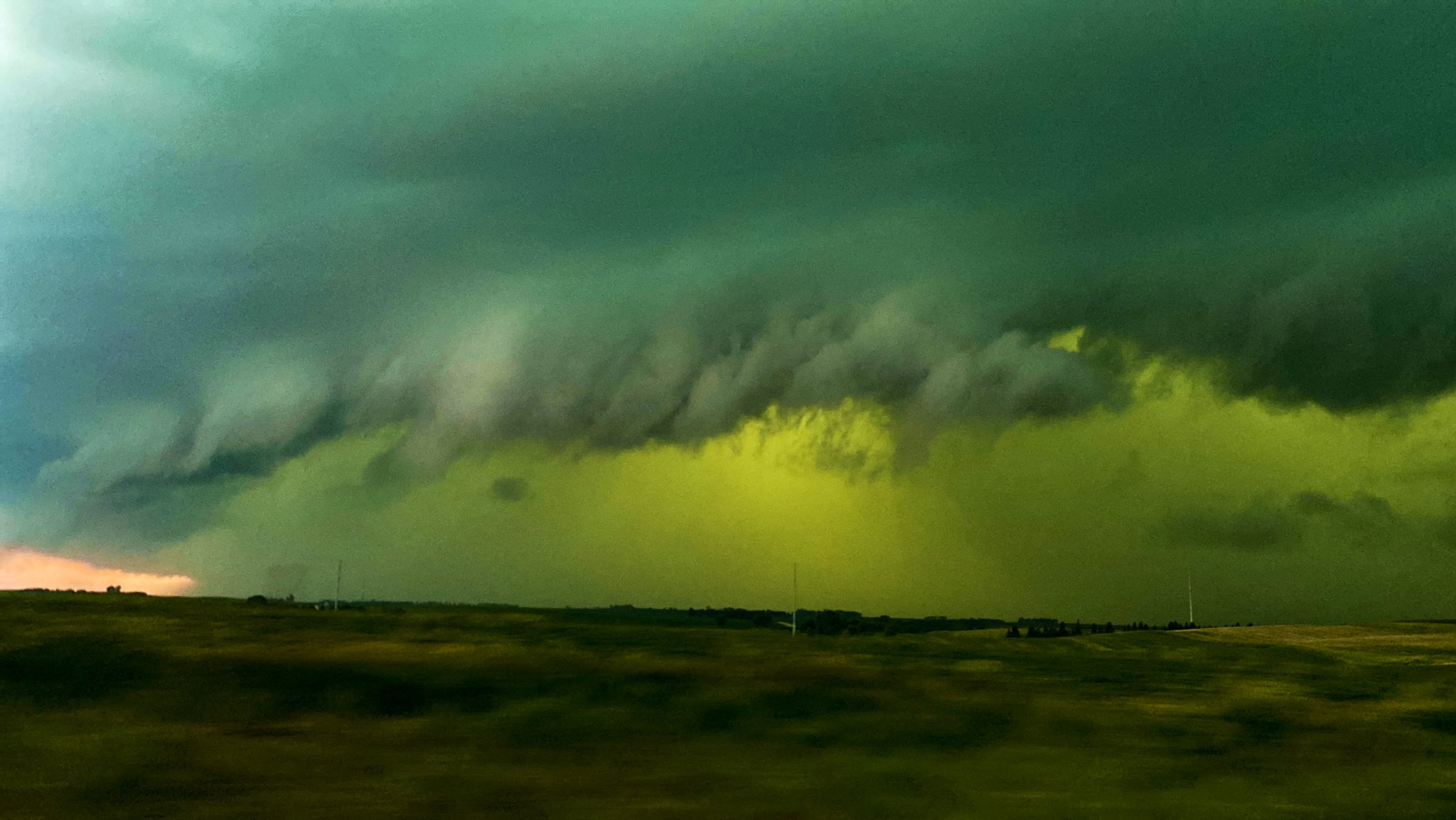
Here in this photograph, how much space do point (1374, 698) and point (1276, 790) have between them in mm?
14877

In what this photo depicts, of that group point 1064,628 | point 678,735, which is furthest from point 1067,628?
point 678,735

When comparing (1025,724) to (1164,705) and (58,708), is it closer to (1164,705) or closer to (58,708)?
(1164,705)

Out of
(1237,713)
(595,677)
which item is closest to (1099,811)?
(1237,713)

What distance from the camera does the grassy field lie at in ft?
48.4

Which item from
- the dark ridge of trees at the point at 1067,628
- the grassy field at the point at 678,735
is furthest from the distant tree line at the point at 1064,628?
the grassy field at the point at 678,735

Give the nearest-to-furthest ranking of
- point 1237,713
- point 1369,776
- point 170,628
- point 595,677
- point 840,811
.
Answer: point 840,811
point 1369,776
point 1237,713
point 595,677
point 170,628

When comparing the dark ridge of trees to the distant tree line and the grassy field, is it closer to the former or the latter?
the distant tree line

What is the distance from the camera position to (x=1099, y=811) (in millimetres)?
14336

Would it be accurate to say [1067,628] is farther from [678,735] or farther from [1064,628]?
[678,735]

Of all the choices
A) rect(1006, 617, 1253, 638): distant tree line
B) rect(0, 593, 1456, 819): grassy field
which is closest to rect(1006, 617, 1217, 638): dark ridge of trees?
rect(1006, 617, 1253, 638): distant tree line

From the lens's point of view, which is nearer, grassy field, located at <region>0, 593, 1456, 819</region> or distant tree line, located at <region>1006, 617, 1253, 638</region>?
grassy field, located at <region>0, 593, 1456, 819</region>

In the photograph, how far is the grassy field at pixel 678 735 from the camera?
14742 mm

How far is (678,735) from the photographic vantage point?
20406 mm

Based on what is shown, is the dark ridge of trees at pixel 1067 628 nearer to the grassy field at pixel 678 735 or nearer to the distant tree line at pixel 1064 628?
the distant tree line at pixel 1064 628
